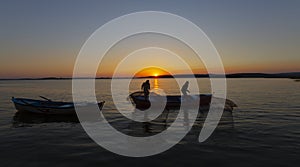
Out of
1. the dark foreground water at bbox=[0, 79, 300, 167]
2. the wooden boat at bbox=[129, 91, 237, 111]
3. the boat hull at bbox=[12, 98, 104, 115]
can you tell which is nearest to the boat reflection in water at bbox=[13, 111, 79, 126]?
the boat hull at bbox=[12, 98, 104, 115]

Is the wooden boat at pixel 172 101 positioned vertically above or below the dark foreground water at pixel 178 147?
above

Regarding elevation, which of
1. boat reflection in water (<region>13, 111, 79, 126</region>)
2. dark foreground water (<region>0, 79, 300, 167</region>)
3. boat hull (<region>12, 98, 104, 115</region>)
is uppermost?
boat hull (<region>12, 98, 104, 115</region>)

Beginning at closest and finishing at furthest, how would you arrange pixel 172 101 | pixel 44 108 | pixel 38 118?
pixel 38 118, pixel 44 108, pixel 172 101

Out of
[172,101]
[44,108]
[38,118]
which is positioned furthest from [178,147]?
[44,108]

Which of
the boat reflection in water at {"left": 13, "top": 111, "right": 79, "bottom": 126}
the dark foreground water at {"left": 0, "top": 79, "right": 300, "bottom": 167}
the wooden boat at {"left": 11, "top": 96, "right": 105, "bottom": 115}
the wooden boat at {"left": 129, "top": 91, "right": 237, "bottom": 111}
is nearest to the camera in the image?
the dark foreground water at {"left": 0, "top": 79, "right": 300, "bottom": 167}

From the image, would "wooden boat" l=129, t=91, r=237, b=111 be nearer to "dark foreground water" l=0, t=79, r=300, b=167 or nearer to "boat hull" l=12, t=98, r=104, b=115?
"boat hull" l=12, t=98, r=104, b=115

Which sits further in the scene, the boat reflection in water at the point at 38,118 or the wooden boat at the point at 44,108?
the wooden boat at the point at 44,108

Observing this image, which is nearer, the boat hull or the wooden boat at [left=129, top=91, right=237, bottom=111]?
the boat hull

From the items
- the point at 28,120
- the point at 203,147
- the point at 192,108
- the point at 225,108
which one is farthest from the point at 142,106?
the point at 203,147

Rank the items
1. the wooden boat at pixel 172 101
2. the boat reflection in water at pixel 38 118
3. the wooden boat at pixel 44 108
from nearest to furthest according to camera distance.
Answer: the boat reflection in water at pixel 38 118 → the wooden boat at pixel 44 108 → the wooden boat at pixel 172 101

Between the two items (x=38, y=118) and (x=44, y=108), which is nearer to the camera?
(x=38, y=118)

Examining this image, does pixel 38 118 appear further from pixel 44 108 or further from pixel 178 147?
pixel 178 147

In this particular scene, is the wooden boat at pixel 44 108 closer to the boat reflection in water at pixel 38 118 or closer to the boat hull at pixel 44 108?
the boat hull at pixel 44 108

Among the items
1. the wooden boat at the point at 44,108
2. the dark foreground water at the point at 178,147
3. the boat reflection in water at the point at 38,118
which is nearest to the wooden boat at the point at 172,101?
the wooden boat at the point at 44,108
